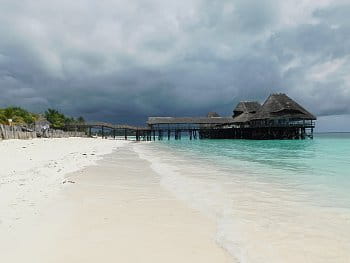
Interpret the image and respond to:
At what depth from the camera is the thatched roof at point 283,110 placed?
53531 millimetres

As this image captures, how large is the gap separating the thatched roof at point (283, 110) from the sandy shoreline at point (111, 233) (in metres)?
50.3

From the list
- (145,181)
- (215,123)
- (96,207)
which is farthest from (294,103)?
(96,207)

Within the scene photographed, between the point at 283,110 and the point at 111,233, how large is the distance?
2087 inches

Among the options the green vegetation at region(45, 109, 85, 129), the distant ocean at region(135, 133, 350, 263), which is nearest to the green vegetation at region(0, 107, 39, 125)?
the green vegetation at region(45, 109, 85, 129)

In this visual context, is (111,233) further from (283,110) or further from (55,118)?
(55,118)

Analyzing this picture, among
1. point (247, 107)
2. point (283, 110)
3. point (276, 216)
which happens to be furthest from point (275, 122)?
point (276, 216)

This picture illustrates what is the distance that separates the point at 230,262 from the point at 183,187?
188 inches

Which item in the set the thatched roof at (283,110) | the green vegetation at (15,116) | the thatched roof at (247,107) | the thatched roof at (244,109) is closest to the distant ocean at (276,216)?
the green vegetation at (15,116)

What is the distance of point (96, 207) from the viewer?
17.5 ft

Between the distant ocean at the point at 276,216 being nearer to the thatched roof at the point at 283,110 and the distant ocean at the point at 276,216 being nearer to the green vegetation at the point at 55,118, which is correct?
the thatched roof at the point at 283,110

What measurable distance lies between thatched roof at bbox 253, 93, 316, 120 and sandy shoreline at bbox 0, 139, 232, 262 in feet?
165

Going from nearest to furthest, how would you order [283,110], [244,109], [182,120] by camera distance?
[283,110], [182,120], [244,109]

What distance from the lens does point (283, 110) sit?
5397 centimetres

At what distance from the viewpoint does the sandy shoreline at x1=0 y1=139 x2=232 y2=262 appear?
321 centimetres
